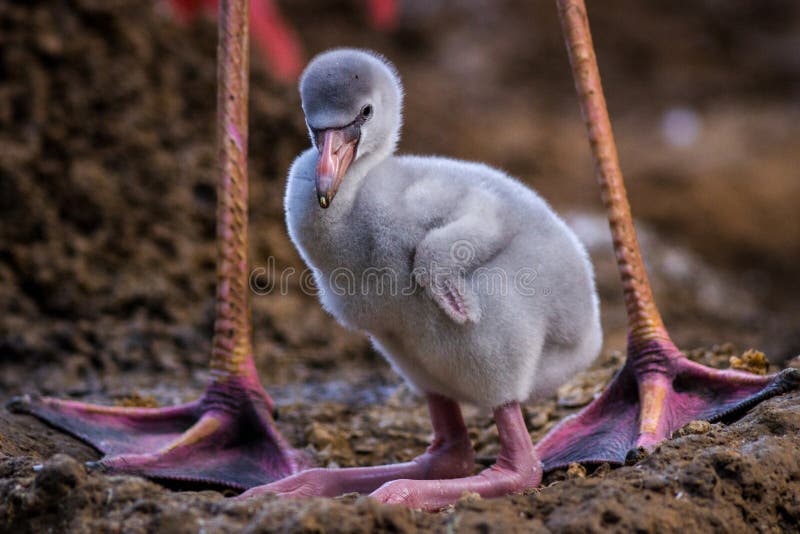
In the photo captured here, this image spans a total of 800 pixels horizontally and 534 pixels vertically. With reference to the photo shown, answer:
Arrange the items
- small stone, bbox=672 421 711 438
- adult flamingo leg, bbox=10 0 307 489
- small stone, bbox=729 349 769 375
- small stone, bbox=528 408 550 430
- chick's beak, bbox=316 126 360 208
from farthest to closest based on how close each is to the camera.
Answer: small stone, bbox=528 408 550 430 → small stone, bbox=729 349 769 375 → adult flamingo leg, bbox=10 0 307 489 → small stone, bbox=672 421 711 438 → chick's beak, bbox=316 126 360 208

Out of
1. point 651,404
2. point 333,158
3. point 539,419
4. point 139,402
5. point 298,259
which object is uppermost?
point 298,259

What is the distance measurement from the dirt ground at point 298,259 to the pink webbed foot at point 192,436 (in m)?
0.09

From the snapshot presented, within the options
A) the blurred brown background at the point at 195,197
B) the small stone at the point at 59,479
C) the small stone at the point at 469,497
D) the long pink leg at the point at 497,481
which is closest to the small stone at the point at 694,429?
the long pink leg at the point at 497,481

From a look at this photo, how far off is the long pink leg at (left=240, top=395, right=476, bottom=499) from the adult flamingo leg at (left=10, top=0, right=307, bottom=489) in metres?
0.20

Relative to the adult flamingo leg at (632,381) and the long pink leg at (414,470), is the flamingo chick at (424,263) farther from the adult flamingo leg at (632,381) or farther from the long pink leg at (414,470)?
the adult flamingo leg at (632,381)

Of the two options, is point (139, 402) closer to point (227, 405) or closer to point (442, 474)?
point (227, 405)

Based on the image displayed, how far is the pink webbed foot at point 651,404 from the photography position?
7.69ft

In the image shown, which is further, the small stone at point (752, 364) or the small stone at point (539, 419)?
the small stone at point (539, 419)

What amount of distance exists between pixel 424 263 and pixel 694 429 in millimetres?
711

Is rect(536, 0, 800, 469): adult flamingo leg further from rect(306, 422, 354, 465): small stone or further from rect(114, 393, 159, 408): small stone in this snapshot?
rect(114, 393, 159, 408): small stone

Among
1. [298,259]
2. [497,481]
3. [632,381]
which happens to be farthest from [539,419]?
[298,259]

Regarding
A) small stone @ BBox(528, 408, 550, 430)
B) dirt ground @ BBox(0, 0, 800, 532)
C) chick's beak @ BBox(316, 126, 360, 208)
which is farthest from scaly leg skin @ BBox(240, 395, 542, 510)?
chick's beak @ BBox(316, 126, 360, 208)

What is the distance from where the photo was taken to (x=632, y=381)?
259cm

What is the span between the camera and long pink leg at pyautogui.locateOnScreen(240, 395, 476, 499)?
7.55 ft
